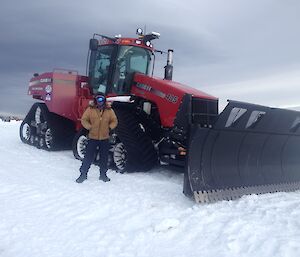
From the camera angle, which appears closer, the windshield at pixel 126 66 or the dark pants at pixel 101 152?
the dark pants at pixel 101 152

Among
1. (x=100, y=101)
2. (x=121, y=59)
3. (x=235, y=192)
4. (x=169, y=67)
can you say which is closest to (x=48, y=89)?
(x=121, y=59)

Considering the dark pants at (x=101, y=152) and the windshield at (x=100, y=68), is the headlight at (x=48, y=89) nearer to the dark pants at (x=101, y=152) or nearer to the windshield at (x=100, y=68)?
the windshield at (x=100, y=68)

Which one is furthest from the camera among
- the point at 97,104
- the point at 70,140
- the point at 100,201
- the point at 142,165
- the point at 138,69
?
the point at 70,140

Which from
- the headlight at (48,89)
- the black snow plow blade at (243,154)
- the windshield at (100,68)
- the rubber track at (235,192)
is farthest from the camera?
the headlight at (48,89)

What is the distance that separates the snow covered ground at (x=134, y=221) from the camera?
4016mm

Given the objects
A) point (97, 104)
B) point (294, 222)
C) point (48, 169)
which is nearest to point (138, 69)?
point (97, 104)

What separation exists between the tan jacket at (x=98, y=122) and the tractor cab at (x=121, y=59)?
1603mm

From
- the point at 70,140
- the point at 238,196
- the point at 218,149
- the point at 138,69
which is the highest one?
the point at 138,69

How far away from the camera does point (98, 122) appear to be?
7004 millimetres

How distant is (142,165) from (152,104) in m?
1.34

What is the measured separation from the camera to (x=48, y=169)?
7.88 metres

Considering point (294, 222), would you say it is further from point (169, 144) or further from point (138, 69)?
point (138, 69)

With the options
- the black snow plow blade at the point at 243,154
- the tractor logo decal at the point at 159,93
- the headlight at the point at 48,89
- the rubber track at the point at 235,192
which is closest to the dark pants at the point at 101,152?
the tractor logo decal at the point at 159,93

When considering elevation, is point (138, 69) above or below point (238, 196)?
above
